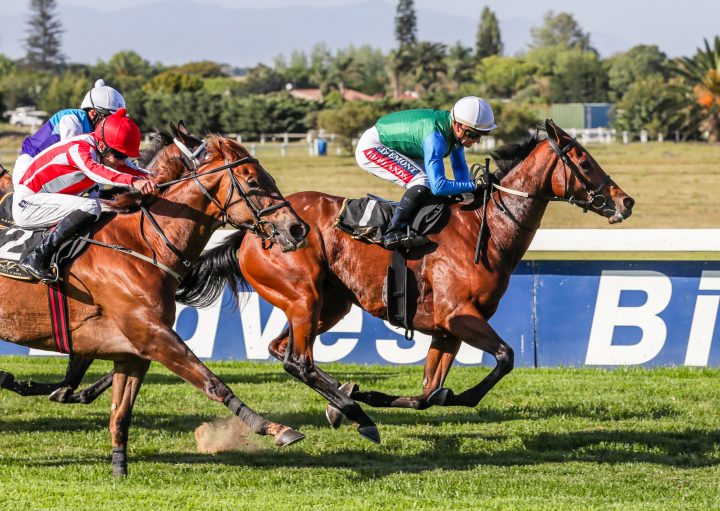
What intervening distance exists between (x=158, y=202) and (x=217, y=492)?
1.68 meters

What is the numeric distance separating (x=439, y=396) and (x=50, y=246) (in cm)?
254

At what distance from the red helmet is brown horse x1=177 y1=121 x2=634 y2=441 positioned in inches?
55.4

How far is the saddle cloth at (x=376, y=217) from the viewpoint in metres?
7.70

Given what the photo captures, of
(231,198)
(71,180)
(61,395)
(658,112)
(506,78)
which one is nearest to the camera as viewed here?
(231,198)

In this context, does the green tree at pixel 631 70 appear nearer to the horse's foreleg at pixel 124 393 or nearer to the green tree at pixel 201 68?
the green tree at pixel 201 68

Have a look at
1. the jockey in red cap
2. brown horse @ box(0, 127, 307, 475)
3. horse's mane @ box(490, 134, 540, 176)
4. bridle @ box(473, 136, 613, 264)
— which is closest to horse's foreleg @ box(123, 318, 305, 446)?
brown horse @ box(0, 127, 307, 475)

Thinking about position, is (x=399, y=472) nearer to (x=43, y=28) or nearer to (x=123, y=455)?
(x=123, y=455)

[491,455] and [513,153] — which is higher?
[513,153]

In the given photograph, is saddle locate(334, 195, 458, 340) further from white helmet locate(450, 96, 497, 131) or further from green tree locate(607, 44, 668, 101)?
green tree locate(607, 44, 668, 101)

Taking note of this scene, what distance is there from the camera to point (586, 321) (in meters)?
10.5

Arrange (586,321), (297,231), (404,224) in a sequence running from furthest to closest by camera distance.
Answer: (586,321) → (404,224) → (297,231)

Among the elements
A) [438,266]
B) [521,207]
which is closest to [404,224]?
[438,266]

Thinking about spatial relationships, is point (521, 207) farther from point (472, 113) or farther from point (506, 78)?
point (506, 78)

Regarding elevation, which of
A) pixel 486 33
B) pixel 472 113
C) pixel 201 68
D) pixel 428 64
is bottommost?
pixel 201 68
